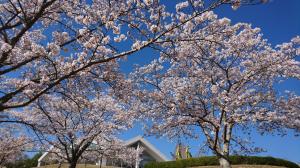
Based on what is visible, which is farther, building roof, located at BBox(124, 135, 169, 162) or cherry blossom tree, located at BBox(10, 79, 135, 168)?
building roof, located at BBox(124, 135, 169, 162)

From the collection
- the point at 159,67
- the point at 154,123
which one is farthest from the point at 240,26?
the point at 154,123

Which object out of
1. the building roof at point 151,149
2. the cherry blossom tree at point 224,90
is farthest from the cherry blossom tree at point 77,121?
the building roof at point 151,149

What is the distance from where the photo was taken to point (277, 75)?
16609 millimetres

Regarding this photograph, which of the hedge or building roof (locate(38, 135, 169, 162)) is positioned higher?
building roof (locate(38, 135, 169, 162))

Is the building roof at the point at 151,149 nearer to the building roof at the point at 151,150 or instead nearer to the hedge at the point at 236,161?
the building roof at the point at 151,150

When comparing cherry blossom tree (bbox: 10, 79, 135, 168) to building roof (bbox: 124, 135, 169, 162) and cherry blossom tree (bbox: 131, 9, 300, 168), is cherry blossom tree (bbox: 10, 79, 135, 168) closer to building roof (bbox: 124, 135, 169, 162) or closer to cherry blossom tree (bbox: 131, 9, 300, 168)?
cherry blossom tree (bbox: 131, 9, 300, 168)

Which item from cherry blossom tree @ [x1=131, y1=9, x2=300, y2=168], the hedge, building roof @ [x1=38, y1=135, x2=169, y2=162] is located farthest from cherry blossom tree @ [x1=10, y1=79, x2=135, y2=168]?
building roof @ [x1=38, y1=135, x2=169, y2=162]

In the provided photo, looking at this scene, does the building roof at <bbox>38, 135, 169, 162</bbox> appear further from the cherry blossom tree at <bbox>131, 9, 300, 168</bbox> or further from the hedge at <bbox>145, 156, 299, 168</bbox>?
the cherry blossom tree at <bbox>131, 9, 300, 168</bbox>

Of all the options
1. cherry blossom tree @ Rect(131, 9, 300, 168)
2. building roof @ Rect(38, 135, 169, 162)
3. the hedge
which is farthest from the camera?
building roof @ Rect(38, 135, 169, 162)

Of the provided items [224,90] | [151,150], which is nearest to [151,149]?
[151,150]

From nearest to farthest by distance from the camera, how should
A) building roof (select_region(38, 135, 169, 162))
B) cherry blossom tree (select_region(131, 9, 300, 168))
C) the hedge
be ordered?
1. cherry blossom tree (select_region(131, 9, 300, 168))
2. the hedge
3. building roof (select_region(38, 135, 169, 162))

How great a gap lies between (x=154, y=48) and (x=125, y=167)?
36891mm

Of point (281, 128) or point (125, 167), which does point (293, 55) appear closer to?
point (281, 128)

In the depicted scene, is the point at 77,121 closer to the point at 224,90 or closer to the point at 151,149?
the point at 224,90
